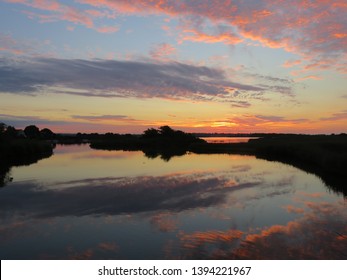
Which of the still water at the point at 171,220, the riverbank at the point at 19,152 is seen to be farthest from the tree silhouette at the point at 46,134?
the still water at the point at 171,220

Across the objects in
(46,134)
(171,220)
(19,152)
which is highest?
(46,134)

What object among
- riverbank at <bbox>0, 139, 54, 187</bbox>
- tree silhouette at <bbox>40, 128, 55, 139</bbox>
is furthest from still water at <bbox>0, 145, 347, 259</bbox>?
tree silhouette at <bbox>40, 128, 55, 139</bbox>

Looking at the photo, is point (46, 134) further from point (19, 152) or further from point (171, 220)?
point (171, 220)

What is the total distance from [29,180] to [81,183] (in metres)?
4.98

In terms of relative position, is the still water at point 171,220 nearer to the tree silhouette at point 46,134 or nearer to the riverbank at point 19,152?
the riverbank at point 19,152

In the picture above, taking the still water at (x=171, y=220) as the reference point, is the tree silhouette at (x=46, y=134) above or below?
above

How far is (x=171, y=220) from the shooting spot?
15812 mm

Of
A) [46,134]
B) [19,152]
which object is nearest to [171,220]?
[19,152]

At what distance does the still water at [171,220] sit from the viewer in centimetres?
1177

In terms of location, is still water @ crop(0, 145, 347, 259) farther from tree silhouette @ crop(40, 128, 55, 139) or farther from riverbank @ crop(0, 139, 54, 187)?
tree silhouette @ crop(40, 128, 55, 139)

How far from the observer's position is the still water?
38.6ft
